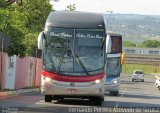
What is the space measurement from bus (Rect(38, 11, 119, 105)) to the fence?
1172 cm

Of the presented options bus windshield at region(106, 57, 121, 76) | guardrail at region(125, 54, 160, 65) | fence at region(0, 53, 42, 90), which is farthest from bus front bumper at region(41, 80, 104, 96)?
guardrail at region(125, 54, 160, 65)

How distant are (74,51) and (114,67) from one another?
1462cm

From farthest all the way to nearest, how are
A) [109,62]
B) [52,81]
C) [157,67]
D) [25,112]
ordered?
[157,67]
[109,62]
[52,81]
[25,112]

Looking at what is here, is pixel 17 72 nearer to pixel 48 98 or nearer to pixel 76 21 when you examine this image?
pixel 48 98

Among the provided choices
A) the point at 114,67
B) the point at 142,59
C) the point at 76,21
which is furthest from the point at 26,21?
the point at 142,59

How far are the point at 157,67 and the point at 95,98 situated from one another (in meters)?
138

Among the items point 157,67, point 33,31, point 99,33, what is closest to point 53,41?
point 99,33

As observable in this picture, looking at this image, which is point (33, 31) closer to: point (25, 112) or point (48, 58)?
point (48, 58)

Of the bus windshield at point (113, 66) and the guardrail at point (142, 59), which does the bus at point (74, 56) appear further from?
the guardrail at point (142, 59)

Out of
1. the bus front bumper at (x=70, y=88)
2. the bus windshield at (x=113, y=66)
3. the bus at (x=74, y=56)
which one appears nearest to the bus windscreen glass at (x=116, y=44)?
the bus windshield at (x=113, y=66)

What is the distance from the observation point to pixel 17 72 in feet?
131

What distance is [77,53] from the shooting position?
24219 millimetres

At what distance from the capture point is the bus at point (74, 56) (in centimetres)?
2397

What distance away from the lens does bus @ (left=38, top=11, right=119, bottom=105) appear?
78.6ft
